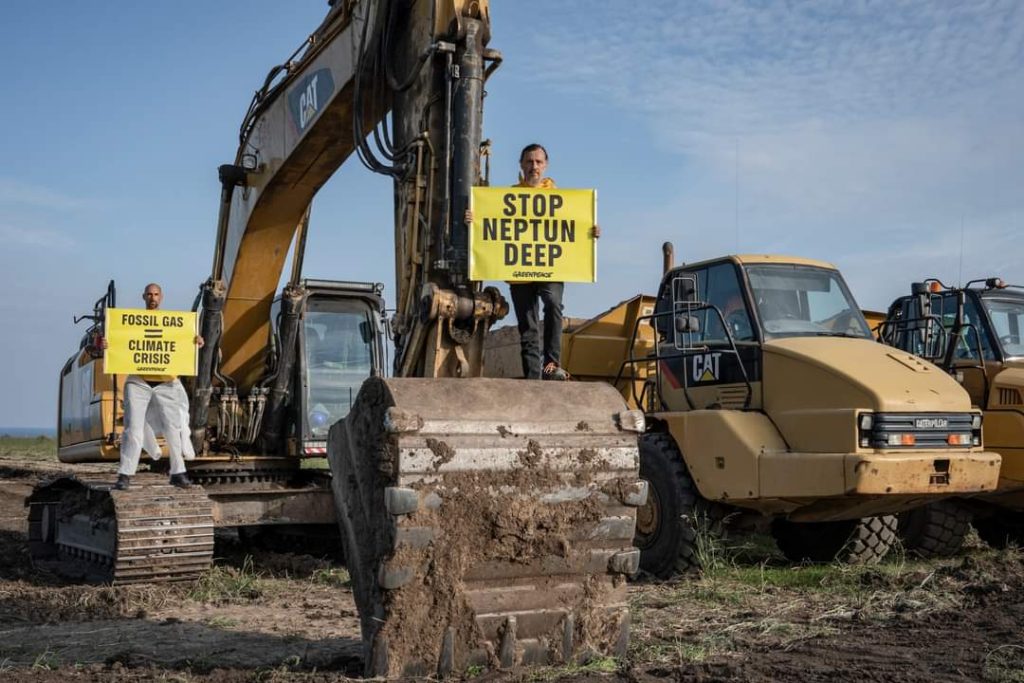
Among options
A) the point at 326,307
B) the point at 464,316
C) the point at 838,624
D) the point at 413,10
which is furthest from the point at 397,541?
the point at 326,307

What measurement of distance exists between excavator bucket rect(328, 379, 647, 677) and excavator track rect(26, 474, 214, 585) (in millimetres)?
3503

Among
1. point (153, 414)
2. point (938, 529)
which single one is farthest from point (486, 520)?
point (938, 529)

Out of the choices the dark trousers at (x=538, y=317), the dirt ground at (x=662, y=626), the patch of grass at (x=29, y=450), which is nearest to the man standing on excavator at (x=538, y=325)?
the dark trousers at (x=538, y=317)

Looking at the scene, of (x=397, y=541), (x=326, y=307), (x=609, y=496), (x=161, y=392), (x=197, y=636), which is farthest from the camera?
(x=326, y=307)

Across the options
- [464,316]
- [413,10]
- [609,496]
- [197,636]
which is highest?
[413,10]

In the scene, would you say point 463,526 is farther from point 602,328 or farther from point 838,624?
point 602,328

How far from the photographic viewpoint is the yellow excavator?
499 centimetres

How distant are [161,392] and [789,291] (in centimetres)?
514

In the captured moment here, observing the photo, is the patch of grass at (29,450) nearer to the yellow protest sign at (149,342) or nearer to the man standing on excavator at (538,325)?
the yellow protest sign at (149,342)

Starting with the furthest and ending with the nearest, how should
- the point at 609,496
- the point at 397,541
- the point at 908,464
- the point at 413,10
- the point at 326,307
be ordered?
1. the point at 326,307
2. the point at 908,464
3. the point at 413,10
4. the point at 609,496
5. the point at 397,541

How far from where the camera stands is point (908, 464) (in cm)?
797

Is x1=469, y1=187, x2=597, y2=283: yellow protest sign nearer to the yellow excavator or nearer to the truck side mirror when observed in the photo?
the yellow excavator

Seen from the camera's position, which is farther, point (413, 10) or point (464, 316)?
point (413, 10)

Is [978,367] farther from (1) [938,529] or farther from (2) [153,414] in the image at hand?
(2) [153,414]
